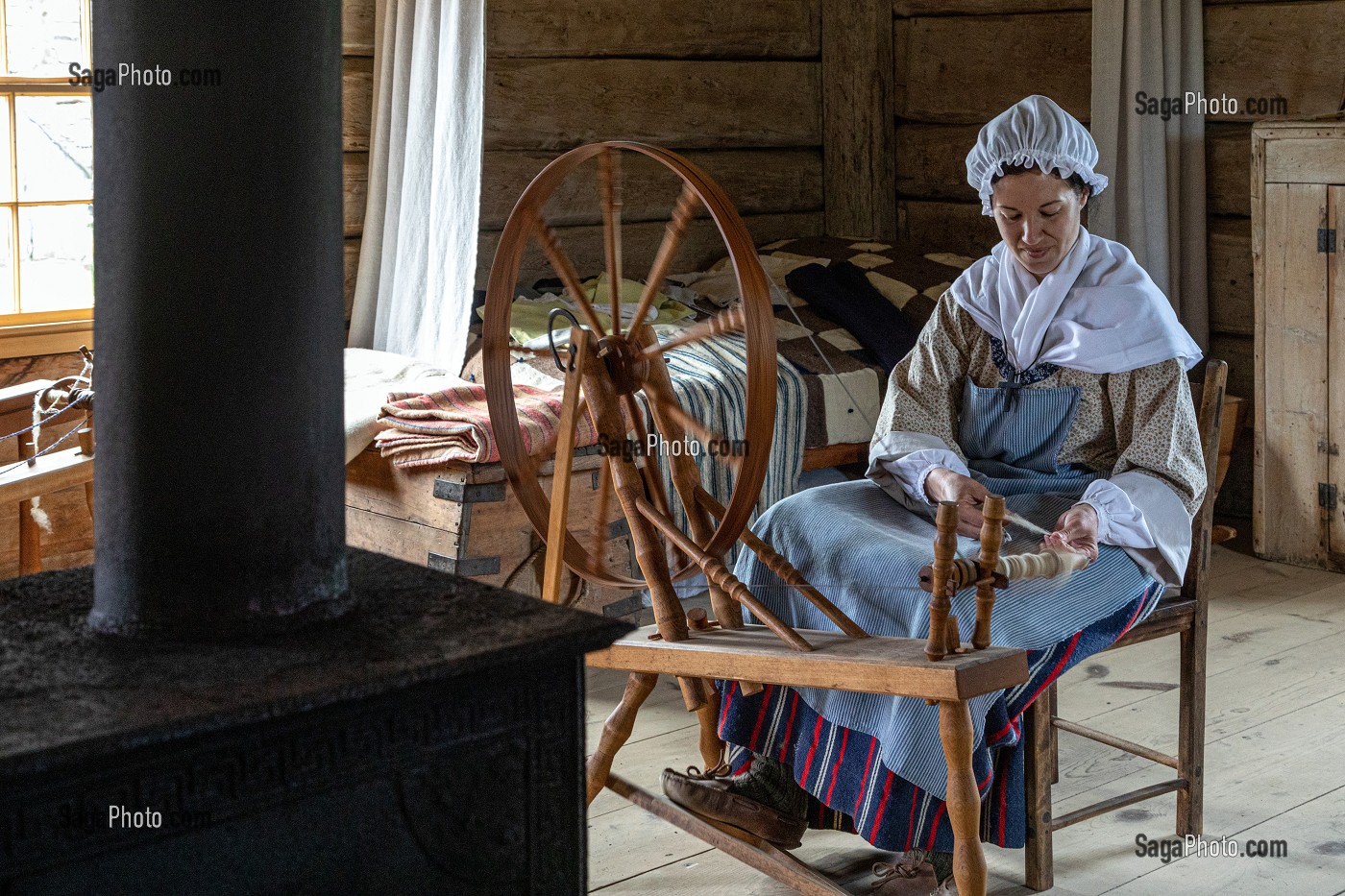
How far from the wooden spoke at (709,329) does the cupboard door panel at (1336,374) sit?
7.81ft

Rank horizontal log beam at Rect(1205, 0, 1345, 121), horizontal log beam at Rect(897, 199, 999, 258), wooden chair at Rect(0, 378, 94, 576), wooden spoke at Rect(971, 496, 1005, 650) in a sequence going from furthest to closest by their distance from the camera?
horizontal log beam at Rect(897, 199, 999, 258) < horizontal log beam at Rect(1205, 0, 1345, 121) < wooden chair at Rect(0, 378, 94, 576) < wooden spoke at Rect(971, 496, 1005, 650)

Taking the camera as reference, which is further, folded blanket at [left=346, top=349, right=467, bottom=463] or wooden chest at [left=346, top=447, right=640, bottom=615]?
folded blanket at [left=346, top=349, right=467, bottom=463]

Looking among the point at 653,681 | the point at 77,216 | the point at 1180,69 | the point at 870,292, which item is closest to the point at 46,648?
the point at 653,681

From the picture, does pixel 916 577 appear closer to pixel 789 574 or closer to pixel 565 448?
pixel 789 574

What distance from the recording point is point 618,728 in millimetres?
2400

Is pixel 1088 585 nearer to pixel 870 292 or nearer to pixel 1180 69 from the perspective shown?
pixel 870 292

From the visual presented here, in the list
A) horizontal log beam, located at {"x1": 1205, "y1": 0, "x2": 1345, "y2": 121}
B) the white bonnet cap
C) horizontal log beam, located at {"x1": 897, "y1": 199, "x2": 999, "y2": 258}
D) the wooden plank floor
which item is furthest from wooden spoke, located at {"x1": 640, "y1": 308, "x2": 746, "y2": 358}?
horizontal log beam, located at {"x1": 897, "y1": 199, "x2": 999, "y2": 258}

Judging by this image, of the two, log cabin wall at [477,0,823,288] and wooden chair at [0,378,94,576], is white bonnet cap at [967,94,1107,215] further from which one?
log cabin wall at [477,0,823,288]

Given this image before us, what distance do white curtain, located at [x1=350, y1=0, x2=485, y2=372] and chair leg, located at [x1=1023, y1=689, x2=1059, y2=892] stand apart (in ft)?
6.35

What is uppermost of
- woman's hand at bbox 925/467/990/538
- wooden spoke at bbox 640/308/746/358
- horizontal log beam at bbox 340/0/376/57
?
horizontal log beam at bbox 340/0/376/57

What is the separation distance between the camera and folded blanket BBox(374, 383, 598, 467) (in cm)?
317

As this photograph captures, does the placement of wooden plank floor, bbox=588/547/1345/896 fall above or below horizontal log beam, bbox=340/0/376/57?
below

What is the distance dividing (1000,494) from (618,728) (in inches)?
29.0

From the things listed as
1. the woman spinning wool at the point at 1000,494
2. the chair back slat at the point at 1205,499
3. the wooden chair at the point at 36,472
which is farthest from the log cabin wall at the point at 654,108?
the chair back slat at the point at 1205,499
